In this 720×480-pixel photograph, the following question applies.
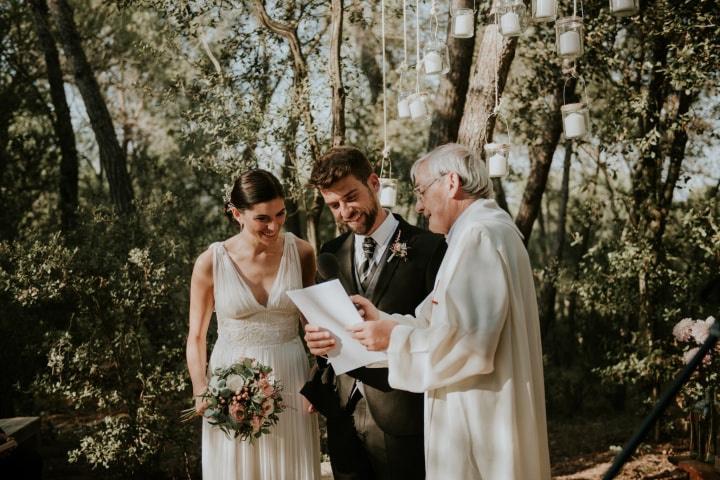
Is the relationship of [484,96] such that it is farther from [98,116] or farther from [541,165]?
[98,116]

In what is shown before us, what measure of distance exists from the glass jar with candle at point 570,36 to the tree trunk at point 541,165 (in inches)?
128

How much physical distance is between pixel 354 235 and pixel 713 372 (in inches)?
155

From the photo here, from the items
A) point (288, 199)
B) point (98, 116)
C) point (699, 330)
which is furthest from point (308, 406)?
point (98, 116)

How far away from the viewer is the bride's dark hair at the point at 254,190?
3.15m

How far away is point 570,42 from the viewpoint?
4074 mm

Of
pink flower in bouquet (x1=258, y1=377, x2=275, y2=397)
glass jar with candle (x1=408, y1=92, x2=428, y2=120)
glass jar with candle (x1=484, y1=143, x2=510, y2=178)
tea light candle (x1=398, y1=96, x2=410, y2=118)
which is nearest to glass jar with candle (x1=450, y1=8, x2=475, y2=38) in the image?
glass jar with candle (x1=408, y1=92, x2=428, y2=120)

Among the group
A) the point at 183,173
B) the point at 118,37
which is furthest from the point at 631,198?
the point at 118,37

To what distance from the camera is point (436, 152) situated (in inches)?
97.1

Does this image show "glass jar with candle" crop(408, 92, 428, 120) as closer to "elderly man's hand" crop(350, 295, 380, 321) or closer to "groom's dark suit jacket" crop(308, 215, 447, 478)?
"groom's dark suit jacket" crop(308, 215, 447, 478)

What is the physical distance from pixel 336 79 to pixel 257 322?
8.72ft

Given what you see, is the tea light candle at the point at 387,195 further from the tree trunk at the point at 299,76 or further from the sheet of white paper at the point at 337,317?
the sheet of white paper at the point at 337,317

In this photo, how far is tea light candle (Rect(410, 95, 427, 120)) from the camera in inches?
186

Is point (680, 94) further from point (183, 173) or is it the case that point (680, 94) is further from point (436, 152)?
point (183, 173)

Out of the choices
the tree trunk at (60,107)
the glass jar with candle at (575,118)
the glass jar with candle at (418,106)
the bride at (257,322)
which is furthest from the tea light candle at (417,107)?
the tree trunk at (60,107)
